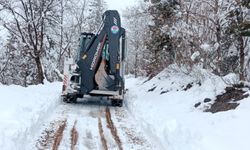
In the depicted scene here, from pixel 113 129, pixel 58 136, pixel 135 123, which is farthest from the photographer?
pixel 135 123

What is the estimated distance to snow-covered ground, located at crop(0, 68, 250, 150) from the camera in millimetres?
9008

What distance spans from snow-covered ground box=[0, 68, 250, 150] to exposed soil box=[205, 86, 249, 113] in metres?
0.30

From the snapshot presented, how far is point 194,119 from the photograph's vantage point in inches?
456

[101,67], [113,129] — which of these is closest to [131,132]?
[113,129]

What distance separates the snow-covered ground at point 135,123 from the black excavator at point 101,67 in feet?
2.03

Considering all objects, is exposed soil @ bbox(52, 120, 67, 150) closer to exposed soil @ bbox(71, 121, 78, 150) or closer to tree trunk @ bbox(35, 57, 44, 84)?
exposed soil @ bbox(71, 121, 78, 150)

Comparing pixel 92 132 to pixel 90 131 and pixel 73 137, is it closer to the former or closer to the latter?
pixel 90 131

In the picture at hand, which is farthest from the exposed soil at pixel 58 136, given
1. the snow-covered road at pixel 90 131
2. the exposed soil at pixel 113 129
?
the exposed soil at pixel 113 129

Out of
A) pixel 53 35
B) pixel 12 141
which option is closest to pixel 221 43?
pixel 12 141

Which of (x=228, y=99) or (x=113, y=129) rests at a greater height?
(x=228, y=99)

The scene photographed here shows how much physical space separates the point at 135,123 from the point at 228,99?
2.92 m

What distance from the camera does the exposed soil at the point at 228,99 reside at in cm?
1191

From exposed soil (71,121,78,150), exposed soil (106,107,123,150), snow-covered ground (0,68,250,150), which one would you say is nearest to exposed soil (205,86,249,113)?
snow-covered ground (0,68,250,150)

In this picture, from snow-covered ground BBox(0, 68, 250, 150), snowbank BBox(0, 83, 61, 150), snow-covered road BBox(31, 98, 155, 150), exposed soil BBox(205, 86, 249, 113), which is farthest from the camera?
exposed soil BBox(205, 86, 249, 113)
